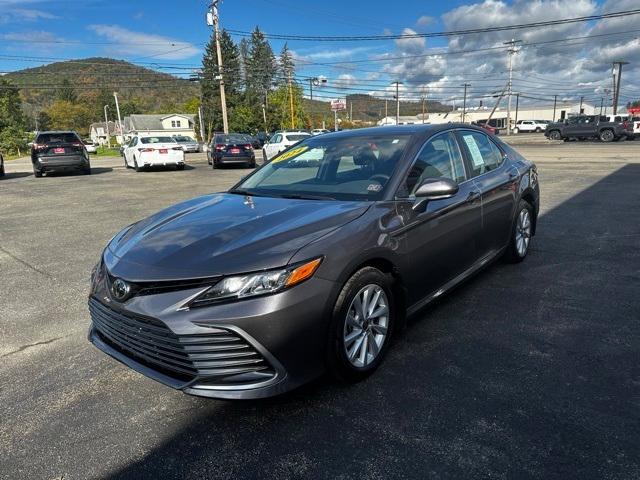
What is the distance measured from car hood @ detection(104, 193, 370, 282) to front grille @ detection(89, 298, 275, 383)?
0.89ft

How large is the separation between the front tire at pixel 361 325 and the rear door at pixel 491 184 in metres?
1.54

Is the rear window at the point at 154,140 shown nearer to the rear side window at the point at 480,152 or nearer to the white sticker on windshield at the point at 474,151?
the rear side window at the point at 480,152

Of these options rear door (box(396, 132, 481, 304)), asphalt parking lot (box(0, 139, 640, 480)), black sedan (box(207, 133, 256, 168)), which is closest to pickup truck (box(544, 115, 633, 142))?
black sedan (box(207, 133, 256, 168))

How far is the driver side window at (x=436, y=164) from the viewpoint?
3.47 m

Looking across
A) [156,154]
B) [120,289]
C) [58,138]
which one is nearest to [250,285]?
[120,289]

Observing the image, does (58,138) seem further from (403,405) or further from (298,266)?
(403,405)

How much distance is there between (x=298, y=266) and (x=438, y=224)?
1.46 m

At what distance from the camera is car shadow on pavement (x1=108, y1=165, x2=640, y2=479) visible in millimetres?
2273

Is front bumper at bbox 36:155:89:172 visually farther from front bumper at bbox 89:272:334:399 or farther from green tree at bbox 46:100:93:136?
green tree at bbox 46:100:93:136

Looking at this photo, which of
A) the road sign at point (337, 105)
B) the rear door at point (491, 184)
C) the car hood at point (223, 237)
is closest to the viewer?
the car hood at point (223, 237)

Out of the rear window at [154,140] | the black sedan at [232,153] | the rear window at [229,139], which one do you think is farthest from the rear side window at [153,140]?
the rear window at [229,139]

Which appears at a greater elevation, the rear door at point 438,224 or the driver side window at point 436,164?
the driver side window at point 436,164

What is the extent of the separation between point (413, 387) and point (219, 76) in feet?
116

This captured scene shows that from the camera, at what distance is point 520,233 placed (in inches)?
207
